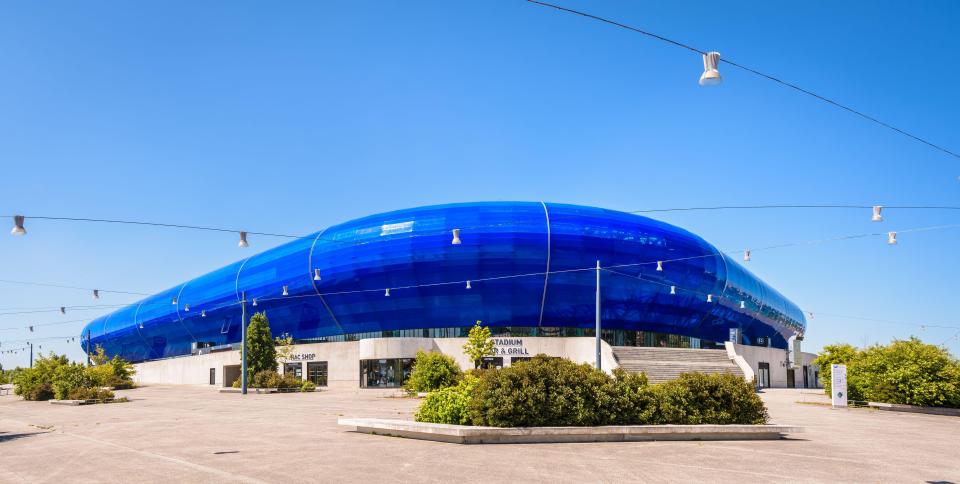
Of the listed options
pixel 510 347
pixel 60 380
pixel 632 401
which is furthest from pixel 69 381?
pixel 632 401

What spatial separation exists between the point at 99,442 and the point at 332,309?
51.4 m

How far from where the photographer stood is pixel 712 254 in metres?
70.2

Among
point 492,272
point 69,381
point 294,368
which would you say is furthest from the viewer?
point 294,368

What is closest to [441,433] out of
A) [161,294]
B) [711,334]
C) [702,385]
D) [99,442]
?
[702,385]

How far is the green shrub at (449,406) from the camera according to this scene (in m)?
17.0

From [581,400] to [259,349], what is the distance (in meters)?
42.7

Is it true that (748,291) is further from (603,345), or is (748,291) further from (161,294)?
(161,294)

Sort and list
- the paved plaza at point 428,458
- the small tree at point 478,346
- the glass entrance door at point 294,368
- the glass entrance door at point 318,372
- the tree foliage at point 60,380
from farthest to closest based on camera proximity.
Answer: the glass entrance door at point 294,368 → the glass entrance door at point 318,372 → the small tree at point 478,346 → the tree foliage at point 60,380 → the paved plaza at point 428,458

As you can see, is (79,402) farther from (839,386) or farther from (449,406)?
(839,386)

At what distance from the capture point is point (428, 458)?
1343cm

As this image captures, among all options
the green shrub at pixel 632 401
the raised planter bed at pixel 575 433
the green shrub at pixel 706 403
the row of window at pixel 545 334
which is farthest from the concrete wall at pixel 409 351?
the raised planter bed at pixel 575 433

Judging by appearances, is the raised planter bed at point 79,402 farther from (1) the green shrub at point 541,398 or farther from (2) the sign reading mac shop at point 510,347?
(1) the green shrub at point 541,398

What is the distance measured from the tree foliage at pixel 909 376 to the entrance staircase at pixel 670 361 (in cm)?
1947

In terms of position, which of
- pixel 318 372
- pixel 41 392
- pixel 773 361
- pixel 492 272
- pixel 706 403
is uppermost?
pixel 492 272
